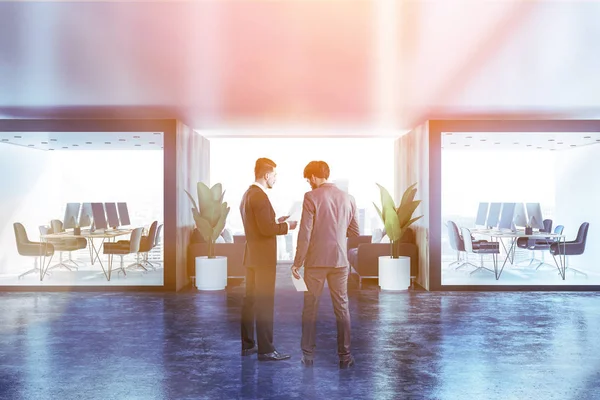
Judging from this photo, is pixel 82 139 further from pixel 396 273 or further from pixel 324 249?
pixel 324 249

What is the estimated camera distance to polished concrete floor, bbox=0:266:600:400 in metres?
3.16

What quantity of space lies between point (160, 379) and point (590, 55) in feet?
14.0

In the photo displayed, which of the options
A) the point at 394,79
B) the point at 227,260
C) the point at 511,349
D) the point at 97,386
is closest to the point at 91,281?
the point at 227,260

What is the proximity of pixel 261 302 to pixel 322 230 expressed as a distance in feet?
2.40

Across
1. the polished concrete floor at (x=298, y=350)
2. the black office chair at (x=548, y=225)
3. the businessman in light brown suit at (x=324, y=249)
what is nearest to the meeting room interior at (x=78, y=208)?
the polished concrete floor at (x=298, y=350)

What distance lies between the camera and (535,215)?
8.24 m

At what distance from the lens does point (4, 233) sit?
8.78 metres

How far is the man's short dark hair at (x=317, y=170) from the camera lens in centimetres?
354

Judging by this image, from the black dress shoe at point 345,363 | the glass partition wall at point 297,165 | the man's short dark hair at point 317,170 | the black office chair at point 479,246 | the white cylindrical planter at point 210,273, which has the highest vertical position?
the glass partition wall at point 297,165

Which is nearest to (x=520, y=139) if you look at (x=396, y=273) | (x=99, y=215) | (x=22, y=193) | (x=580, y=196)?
(x=580, y=196)

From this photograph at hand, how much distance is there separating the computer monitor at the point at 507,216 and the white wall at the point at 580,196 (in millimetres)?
1794

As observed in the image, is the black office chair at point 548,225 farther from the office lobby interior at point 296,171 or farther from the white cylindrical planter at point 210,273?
the white cylindrical planter at point 210,273

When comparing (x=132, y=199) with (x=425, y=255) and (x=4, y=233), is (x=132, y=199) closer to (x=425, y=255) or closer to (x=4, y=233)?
(x=4, y=233)

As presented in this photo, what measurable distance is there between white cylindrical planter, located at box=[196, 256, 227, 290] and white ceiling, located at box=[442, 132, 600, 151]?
392 centimetres
